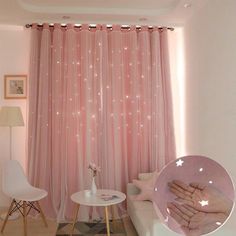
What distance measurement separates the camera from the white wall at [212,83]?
2688mm

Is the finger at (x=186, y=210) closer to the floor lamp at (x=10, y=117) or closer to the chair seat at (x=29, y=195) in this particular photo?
the chair seat at (x=29, y=195)

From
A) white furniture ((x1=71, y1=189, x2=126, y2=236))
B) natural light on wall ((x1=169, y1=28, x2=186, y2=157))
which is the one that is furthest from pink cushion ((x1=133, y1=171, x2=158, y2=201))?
natural light on wall ((x1=169, y1=28, x2=186, y2=157))

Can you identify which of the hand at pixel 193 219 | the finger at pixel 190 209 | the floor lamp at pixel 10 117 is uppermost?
the floor lamp at pixel 10 117

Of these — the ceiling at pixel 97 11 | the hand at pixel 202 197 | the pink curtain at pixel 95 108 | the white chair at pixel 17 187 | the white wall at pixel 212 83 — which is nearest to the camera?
the hand at pixel 202 197

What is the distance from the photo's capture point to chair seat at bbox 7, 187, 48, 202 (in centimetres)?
321

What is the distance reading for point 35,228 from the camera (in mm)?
3422

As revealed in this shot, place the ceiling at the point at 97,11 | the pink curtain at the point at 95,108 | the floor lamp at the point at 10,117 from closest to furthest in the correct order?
the ceiling at the point at 97,11, the floor lamp at the point at 10,117, the pink curtain at the point at 95,108

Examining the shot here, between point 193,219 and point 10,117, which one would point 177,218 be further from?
point 10,117

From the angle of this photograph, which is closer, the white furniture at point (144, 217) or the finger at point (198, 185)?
the finger at point (198, 185)

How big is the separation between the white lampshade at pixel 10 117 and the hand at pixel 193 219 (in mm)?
2905

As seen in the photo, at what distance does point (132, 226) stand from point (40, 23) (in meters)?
3.05

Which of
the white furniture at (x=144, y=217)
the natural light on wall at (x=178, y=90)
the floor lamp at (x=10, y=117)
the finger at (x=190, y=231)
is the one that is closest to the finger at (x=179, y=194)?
the finger at (x=190, y=231)

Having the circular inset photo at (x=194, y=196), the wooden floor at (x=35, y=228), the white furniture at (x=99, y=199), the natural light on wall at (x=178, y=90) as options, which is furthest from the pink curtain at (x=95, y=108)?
the circular inset photo at (x=194, y=196)

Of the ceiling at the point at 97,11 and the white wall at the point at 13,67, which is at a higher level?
the ceiling at the point at 97,11
